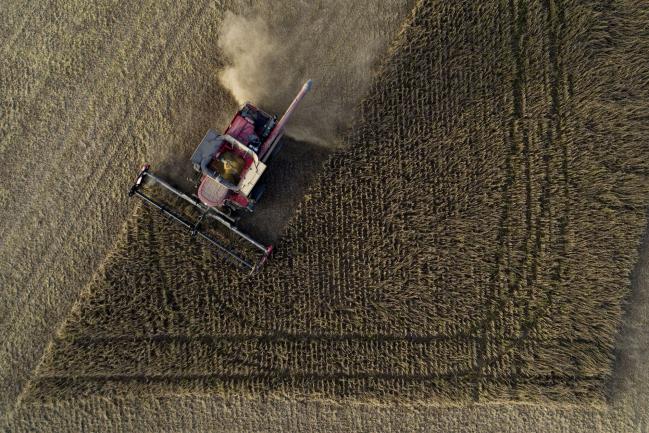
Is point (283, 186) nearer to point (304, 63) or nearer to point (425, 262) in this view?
point (304, 63)

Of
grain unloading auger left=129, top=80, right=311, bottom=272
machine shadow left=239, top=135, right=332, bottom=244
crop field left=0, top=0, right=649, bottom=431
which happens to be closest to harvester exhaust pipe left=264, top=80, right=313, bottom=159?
grain unloading auger left=129, top=80, right=311, bottom=272

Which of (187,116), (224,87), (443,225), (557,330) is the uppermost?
(224,87)

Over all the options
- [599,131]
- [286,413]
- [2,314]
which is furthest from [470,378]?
[2,314]

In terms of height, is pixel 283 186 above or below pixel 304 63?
below

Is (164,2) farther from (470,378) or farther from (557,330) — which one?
(557,330)

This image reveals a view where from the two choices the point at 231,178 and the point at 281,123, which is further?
the point at 231,178

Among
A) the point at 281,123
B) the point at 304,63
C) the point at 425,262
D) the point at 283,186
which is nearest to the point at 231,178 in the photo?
the point at 283,186

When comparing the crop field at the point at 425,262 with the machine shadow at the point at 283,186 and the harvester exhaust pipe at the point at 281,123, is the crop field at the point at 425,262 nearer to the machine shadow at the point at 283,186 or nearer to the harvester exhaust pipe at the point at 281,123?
the machine shadow at the point at 283,186

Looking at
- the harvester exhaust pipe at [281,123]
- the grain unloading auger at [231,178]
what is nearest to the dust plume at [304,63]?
the grain unloading auger at [231,178]
